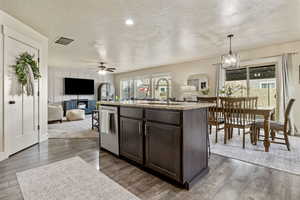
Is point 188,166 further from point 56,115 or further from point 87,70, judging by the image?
point 87,70

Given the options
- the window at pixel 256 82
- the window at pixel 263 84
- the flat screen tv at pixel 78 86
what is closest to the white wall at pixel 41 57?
the flat screen tv at pixel 78 86

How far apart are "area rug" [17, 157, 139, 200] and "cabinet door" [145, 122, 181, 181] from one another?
48 cm

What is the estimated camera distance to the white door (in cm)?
271

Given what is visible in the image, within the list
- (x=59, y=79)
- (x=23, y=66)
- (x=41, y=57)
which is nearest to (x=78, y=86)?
(x=59, y=79)

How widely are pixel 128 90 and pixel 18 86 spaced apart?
6758 mm

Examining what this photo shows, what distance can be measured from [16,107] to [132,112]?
7.54ft

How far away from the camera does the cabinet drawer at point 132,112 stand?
86.6 inches

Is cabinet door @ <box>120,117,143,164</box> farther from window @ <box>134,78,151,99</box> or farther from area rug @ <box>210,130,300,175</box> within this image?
window @ <box>134,78,151,99</box>

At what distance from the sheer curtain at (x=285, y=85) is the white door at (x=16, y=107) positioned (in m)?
6.14

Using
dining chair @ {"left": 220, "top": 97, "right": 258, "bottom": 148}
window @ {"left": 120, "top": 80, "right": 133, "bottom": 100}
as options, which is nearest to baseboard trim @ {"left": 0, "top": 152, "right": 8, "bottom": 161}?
dining chair @ {"left": 220, "top": 97, "right": 258, "bottom": 148}

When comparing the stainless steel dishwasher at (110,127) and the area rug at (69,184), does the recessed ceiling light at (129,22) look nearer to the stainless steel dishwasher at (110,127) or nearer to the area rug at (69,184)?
the stainless steel dishwasher at (110,127)

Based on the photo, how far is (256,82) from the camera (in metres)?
4.91

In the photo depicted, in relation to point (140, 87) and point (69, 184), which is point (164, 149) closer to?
point (69, 184)

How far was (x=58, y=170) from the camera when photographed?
2203mm
